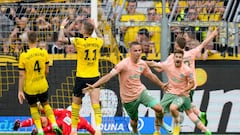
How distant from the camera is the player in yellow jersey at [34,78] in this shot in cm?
1525

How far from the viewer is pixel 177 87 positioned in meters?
15.8

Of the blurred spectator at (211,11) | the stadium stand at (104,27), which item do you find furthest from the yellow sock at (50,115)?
the blurred spectator at (211,11)

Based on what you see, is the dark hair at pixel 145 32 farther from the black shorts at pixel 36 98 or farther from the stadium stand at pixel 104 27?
the black shorts at pixel 36 98

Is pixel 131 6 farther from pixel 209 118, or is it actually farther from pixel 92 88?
pixel 92 88

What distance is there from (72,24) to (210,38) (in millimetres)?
3716

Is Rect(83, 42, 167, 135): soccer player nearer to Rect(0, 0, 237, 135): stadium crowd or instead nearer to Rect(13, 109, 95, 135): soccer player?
Rect(13, 109, 95, 135): soccer player

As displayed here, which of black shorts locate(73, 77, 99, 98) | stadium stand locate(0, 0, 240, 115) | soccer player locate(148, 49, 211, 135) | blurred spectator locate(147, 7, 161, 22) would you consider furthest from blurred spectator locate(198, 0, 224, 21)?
black shorts locate(73, 77, 99, 98)

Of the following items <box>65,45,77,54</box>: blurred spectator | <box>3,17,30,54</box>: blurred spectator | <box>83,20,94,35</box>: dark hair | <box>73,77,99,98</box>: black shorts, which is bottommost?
<box>73,77,99,98</box>: black shorts

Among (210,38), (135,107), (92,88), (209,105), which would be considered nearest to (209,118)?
(209,105)

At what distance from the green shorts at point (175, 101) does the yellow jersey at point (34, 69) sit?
2450mm

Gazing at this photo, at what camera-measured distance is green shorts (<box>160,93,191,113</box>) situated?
51.6ft

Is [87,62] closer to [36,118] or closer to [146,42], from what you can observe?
[36,118]

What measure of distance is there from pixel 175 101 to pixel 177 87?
0.31 m

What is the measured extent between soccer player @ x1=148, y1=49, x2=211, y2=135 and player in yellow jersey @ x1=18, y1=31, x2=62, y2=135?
7.26 feet
